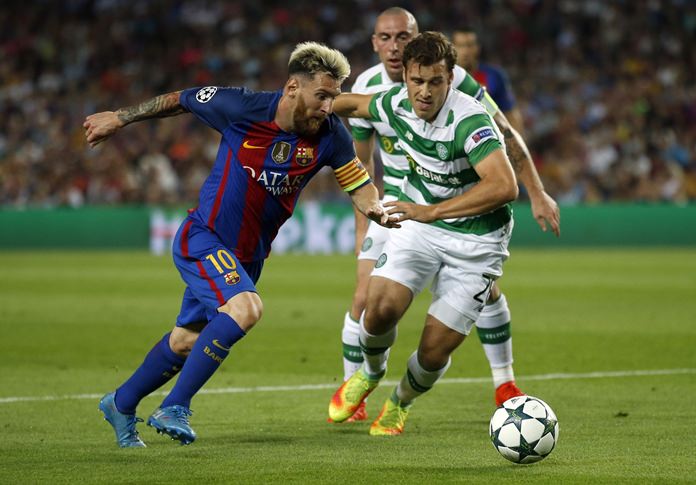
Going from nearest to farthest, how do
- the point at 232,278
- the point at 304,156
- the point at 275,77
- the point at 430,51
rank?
1. the point at 232,278
2. the point at 304,156
3. the point at 430,51
4. the point at 275,77

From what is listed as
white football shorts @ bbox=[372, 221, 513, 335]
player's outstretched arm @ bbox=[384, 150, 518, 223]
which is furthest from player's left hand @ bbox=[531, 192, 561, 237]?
player's outstretched arm @ bbox=[384, 150, 518, 223]

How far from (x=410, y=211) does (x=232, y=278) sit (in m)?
1.00

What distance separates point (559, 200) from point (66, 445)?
63.4 feet

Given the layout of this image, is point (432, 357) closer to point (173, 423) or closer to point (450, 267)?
point (450, 267)

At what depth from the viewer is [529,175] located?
7176mm

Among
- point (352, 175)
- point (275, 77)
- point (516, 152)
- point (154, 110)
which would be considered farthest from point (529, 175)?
point (275, 77)

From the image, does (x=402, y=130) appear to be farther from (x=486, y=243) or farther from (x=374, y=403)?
(x=374, y=403)

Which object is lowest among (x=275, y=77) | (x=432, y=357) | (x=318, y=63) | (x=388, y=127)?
(x=275, y=77)

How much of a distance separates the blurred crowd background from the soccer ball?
18.6 meters

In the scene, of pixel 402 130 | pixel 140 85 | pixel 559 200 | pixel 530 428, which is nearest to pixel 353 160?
pixel 402 130

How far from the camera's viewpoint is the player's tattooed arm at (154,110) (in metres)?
6.12

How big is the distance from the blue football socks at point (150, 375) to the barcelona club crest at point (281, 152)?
107 centimetres

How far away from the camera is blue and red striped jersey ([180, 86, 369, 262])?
6.13m

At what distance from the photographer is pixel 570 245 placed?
24.5 m
